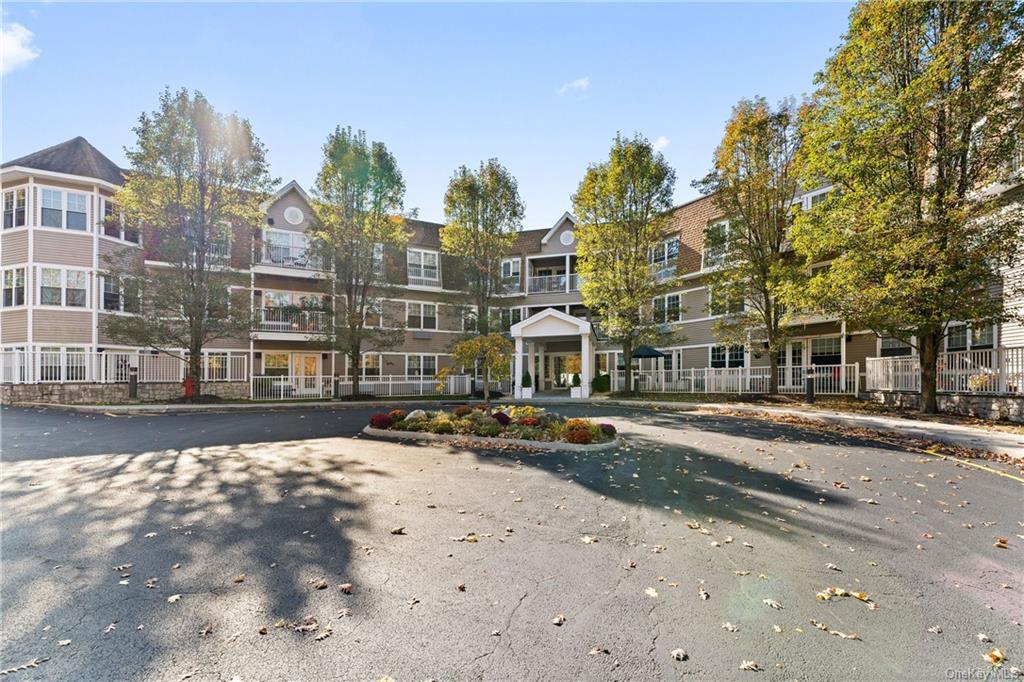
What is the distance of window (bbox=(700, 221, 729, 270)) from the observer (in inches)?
827

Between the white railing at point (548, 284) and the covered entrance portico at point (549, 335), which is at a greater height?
the white railing at point (548, 284)

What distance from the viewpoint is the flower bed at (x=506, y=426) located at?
33.4ft

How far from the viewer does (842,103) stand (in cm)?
1438

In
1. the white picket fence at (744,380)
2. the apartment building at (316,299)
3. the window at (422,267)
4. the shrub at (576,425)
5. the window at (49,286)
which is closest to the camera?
the shrub at (576,425)

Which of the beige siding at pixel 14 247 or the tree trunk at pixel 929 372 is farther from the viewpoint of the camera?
the beige siding at pixel 14 247

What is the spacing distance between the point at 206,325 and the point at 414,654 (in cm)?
2112

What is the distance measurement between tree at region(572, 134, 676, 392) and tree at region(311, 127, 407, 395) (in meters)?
9.94

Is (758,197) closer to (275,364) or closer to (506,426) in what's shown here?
(506,426)

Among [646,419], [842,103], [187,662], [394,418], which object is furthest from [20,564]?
[842,103]

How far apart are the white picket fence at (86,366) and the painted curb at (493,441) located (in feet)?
51.5

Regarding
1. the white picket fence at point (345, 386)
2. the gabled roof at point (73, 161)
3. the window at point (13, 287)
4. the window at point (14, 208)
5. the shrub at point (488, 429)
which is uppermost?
the gabled roof at point (73, 161)

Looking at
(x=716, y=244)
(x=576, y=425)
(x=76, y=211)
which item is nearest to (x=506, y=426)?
(x=576, y=425)

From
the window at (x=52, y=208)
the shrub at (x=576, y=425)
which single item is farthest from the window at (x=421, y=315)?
the shrub at (x=576, y=425)

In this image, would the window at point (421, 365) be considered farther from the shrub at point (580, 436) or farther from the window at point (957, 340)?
the window at point (957, 340)
